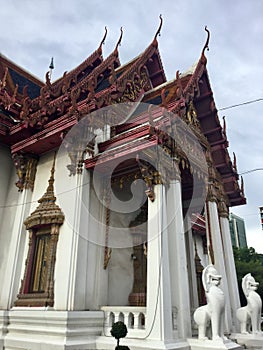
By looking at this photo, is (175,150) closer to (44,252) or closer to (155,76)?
(44,252)

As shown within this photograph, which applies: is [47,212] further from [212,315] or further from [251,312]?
[251,312]

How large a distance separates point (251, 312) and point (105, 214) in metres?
3.15

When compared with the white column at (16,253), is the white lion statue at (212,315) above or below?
below

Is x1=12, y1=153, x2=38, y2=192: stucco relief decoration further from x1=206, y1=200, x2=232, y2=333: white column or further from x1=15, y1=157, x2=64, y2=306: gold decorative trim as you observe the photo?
x1=206, y1=200, x2=232, y2=333: white column

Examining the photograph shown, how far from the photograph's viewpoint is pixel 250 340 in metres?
5.32

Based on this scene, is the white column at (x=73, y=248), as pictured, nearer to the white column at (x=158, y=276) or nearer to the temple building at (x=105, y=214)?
the temple building at (x=105, y=214)

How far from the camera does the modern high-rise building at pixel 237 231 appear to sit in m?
44.6

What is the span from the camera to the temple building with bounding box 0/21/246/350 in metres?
4.87

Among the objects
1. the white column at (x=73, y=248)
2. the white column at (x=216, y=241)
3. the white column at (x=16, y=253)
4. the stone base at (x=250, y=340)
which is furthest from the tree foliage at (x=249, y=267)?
the white column at (x=16, y=253)

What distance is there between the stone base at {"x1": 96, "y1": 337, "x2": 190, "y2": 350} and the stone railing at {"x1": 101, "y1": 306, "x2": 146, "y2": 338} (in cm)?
15

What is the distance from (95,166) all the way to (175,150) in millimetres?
1541

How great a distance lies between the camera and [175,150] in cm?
590

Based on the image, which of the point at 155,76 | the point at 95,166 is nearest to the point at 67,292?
the point at 95,166

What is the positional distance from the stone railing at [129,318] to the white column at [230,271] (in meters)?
2.43
